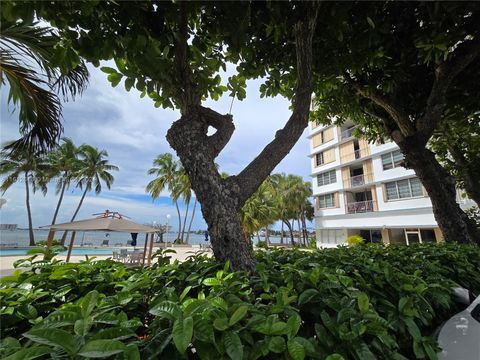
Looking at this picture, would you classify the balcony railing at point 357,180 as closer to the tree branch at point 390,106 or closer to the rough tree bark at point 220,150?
the tree branch at point 390,106

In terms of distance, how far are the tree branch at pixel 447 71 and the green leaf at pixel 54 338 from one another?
607 centimetres

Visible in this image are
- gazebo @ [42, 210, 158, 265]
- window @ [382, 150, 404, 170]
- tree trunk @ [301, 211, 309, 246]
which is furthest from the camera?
tree trunk @ [301, 211, 309, 246]

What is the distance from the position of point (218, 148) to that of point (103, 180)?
110 ft

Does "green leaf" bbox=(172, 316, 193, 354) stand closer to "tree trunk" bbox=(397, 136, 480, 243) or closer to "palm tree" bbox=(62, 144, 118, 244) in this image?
"tree trunk" bbox=(397, 136, 480, 243)

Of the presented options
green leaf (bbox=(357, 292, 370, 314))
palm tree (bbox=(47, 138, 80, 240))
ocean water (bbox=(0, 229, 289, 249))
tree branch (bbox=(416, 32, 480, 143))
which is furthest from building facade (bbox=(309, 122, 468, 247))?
palm tree (bbox=(47, 138, 80, 240))

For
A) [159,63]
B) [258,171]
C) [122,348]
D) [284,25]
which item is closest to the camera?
[122,348]

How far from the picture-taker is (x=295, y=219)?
4222cm

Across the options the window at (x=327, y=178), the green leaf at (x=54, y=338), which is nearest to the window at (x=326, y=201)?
the window at (x=327, y=178)

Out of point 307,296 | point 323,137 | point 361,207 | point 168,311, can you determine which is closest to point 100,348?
point 168,311

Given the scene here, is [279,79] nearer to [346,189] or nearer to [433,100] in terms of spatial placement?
[433,100]

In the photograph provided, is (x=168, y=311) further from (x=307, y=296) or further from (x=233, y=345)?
(x=307, y=296)

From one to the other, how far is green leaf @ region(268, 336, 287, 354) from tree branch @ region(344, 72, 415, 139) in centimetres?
499

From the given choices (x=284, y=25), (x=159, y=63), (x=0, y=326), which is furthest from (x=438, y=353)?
(x=284, y=25)

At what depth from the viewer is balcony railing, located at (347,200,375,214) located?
79.2 ft
